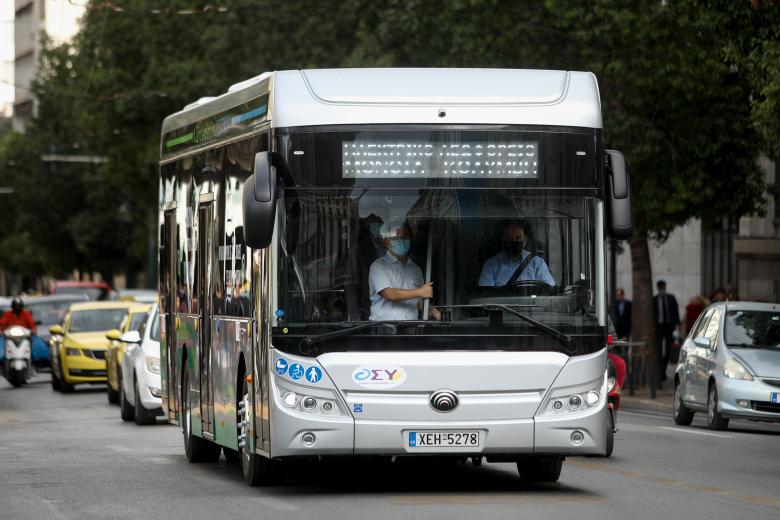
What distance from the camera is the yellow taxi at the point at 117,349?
27.9 metres

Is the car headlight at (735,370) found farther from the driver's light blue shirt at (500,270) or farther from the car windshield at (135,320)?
the driver's light blue shirt at (500,270)

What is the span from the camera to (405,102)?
1298cm

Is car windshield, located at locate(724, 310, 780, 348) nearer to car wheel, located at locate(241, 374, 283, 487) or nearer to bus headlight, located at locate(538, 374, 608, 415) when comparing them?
car wheel, located at locate(241, 374, 283, 487)

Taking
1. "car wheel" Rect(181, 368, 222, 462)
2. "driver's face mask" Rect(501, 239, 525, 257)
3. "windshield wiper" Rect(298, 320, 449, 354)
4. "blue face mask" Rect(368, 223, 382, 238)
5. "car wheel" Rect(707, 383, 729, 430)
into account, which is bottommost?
"car wheel" Rect(707, 383, 729, 430)

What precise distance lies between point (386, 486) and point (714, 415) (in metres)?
9.89

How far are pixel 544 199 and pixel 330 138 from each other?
4.73 ft

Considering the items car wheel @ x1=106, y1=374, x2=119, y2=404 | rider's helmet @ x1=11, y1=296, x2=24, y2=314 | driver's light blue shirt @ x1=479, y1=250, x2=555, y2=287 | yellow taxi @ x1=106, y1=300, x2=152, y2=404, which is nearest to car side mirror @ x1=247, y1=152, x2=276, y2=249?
driver's light blue shirt @ x1=479, y1=250, x2=555, y2=287

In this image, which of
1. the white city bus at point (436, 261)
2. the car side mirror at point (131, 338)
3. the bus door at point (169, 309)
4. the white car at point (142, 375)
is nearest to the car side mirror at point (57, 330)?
the white car at point (142, 375)

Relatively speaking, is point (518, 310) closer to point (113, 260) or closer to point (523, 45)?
point (523, 45)

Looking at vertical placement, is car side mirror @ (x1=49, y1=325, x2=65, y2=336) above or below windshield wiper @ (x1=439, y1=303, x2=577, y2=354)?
below

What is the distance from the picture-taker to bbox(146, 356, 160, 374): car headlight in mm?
23781

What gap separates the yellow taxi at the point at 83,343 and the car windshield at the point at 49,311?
864cm

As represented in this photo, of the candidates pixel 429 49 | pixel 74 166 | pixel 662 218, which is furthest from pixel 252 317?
pixel 74 166

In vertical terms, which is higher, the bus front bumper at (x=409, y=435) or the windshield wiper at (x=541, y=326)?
the windshield wiper at (x=541, y=326)
